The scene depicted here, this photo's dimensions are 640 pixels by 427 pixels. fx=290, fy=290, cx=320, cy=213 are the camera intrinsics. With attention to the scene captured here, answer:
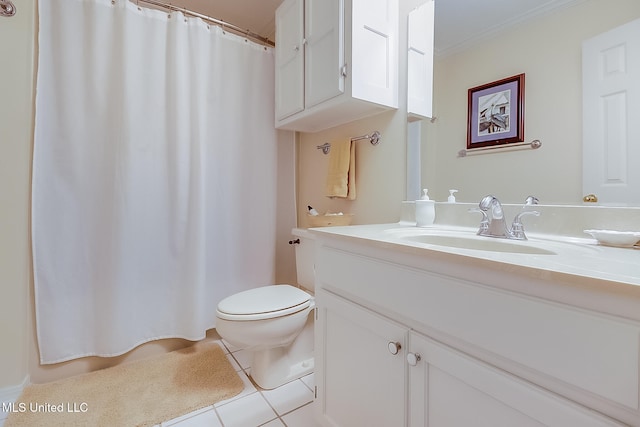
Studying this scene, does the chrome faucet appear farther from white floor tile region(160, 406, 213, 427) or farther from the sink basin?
white floor tile region(160, 406, 213, 427)

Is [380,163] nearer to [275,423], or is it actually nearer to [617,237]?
[617,237]

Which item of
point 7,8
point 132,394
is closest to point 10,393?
point 132,394

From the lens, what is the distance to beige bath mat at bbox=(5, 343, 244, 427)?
1.18 m

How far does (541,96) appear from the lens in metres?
0.95

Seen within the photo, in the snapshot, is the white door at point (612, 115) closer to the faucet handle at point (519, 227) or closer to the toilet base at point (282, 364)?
the faucet handle at point (519, 227)

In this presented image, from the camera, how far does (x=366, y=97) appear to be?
4.14ft

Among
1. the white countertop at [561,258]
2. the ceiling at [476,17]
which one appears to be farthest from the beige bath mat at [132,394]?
the ceiling at [476,17]

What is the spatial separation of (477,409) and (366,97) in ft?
3.71

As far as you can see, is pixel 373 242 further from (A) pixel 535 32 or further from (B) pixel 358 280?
(A) pixel 535 32

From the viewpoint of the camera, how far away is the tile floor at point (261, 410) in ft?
3.86

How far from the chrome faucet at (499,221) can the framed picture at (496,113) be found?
24 cm

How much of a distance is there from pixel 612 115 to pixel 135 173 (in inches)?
75.8

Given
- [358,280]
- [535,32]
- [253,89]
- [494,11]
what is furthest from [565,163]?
[253,89]

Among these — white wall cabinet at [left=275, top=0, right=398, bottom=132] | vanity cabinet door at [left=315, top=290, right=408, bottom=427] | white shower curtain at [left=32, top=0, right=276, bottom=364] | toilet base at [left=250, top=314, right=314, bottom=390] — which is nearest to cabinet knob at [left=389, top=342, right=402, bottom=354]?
vanity cabinet door at [left=315, top=290, right=408, bottom=427]
